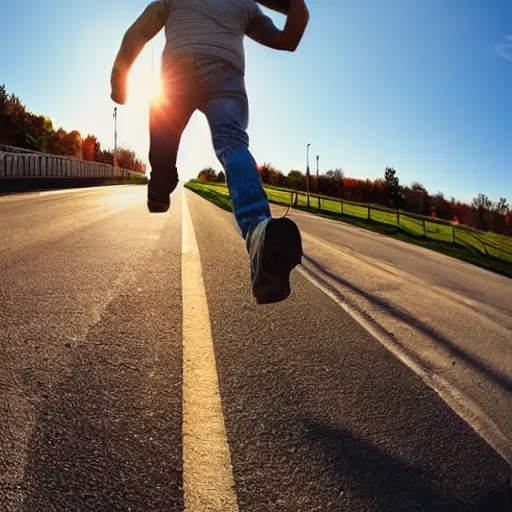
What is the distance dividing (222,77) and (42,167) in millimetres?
33213

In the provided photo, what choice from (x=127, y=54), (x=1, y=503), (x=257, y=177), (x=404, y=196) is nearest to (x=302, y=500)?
(x=1, y=503)

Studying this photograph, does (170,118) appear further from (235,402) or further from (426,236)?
(426,236)

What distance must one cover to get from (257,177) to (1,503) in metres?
1.45

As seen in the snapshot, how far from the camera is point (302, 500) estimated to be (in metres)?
1.27

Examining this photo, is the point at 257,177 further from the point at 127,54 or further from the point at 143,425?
the point at 143,425

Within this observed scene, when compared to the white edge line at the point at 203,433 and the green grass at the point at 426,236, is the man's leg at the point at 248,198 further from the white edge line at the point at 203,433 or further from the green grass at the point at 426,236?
the green grass at the point at 426,236

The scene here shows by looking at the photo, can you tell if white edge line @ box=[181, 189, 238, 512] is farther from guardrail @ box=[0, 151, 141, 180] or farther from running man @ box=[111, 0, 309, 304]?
guardrail @ box=[0, 151, 141, 180]

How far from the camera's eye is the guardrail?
80.9 feet

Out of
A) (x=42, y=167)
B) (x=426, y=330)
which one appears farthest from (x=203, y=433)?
(x=42, y=167)

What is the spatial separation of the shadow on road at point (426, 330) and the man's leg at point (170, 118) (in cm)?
217

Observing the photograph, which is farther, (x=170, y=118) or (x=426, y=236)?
(x=426, y=236)

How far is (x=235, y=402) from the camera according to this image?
1.83m

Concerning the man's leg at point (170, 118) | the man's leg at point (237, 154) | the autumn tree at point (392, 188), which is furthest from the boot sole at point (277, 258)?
the autumn tree at point (392, 188)

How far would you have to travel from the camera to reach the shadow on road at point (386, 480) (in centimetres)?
131
